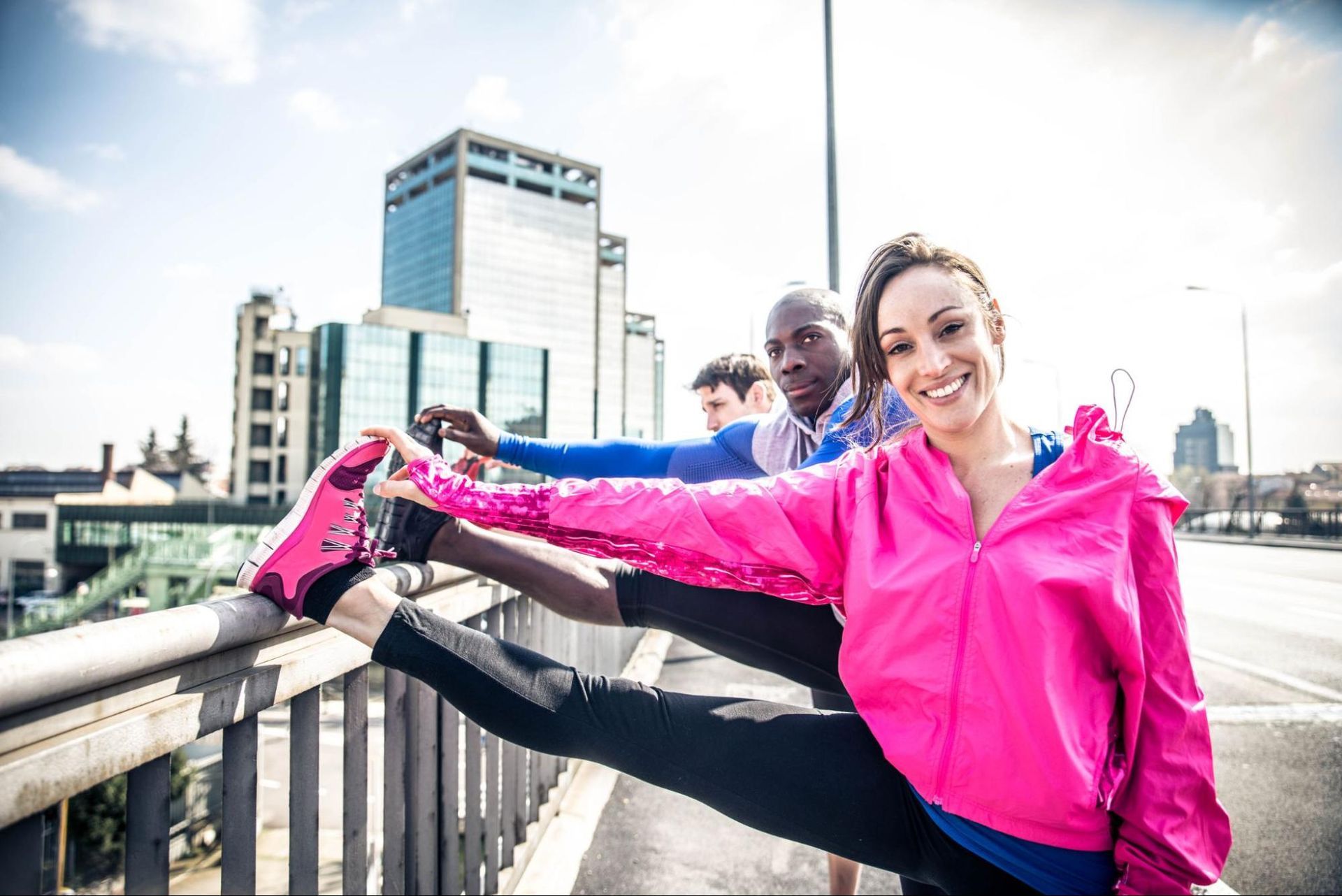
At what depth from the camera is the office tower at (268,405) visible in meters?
60.8

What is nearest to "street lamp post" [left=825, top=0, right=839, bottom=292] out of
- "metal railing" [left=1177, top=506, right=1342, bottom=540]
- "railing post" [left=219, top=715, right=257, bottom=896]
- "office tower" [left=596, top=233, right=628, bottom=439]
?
"metal railing" [left=1177, top=506, right=1342, bottom=540]

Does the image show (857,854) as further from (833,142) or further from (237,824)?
(833,142)

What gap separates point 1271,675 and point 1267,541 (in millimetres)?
821

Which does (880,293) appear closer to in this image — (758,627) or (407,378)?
(758,627)

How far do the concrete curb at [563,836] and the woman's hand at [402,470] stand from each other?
1666 millimetres

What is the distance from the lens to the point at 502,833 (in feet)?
8.93

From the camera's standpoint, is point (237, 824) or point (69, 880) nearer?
point (237, 824)

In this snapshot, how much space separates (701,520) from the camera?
1.75 metres

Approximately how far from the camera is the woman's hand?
6.27 feet

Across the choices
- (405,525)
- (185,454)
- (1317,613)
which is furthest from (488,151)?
(1317,613)

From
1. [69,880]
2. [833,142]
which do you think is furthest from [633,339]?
[833,142]

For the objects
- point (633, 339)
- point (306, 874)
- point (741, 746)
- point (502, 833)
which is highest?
point (633, 339)

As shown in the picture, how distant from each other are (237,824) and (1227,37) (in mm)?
3533

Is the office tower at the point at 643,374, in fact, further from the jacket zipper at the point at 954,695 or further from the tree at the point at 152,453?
the jacket zipper at the point at 954,695
